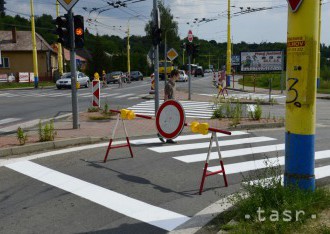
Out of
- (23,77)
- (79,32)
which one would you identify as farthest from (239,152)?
(23,77)

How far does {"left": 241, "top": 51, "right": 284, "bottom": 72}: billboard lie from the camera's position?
28062mm

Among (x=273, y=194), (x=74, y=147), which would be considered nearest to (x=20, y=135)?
(x=74, y=147)

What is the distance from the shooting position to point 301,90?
4.66 metres

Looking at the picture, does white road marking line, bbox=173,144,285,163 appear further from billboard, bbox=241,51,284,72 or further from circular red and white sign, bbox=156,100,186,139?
billboard, bbox=241,51,284,72

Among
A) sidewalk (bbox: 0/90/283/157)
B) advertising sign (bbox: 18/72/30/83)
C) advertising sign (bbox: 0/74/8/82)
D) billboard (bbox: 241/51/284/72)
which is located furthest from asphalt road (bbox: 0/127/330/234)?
advertising sign (bbox: 18/72/30/83)

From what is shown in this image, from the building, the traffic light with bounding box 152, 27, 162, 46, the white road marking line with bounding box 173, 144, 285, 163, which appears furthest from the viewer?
the building

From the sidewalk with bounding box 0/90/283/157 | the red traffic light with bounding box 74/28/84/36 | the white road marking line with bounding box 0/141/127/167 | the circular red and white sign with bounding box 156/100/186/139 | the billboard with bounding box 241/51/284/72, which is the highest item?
the red traffic light with bounding box 74/28/84/36

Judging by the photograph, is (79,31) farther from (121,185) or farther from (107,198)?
(107,198)

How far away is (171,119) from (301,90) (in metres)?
2.91

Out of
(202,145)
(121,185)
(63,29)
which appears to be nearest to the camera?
(121,185)

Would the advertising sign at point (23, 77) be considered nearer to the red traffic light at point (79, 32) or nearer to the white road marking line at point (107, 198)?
the red traffic light at point (79, 32)

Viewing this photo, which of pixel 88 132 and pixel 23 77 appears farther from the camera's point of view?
pixel 23 77

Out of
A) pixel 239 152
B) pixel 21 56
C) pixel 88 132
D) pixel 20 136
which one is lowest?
pixel 239 152

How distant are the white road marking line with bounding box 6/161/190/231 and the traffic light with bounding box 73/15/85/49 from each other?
526cm
